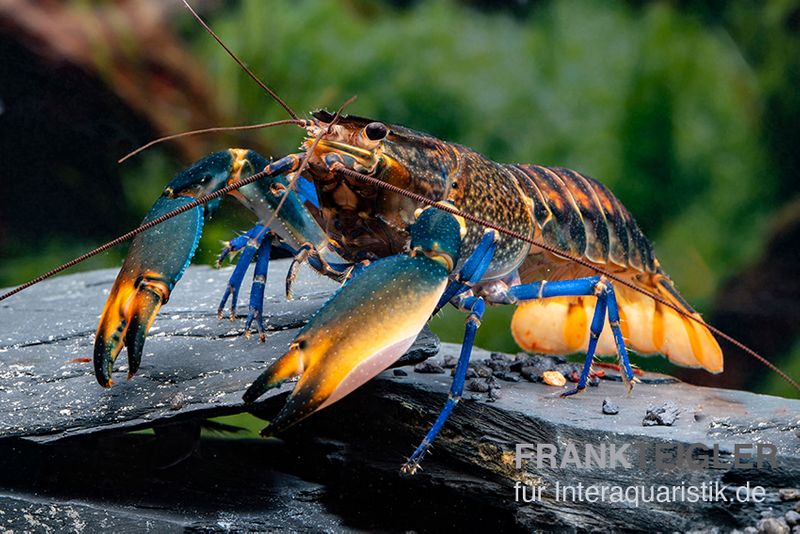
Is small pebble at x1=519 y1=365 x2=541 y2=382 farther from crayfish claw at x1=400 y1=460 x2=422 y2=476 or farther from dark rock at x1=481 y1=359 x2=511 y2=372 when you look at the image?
crayfish claw at x1=400 y1=460 x2=422 y2=476

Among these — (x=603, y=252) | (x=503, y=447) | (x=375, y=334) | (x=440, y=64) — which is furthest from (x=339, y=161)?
(x=440, y=64)

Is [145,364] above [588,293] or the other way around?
the other way around

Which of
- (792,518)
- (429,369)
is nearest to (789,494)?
(792,518)

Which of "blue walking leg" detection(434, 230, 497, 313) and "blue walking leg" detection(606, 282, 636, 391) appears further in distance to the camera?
"blue walking leg" detection(606, 282, 636, 391)

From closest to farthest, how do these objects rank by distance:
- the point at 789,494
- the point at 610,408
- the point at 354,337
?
the point at 354,337, the point at 789,494, the point at 610,408

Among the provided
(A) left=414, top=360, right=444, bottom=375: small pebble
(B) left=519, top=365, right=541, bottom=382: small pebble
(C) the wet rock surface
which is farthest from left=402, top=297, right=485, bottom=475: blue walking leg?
(B) left=519, top=365, right=541, bottom=382: small pebble

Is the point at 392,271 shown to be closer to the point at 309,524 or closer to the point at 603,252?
the point at 309,524

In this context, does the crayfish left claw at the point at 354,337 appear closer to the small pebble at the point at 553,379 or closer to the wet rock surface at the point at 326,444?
the wet rock surface at the point at 326,444

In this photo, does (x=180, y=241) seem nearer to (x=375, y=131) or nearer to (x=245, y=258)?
(x=245, y=258)
